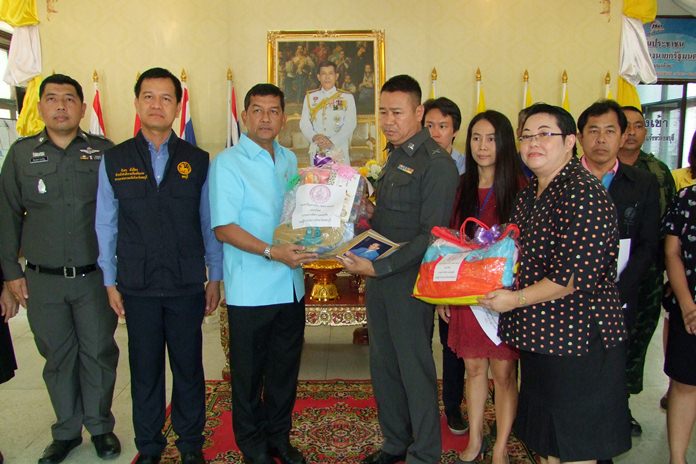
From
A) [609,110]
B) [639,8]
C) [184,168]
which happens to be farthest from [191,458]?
[639,8]

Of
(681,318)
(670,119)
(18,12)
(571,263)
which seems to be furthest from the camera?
(670,119)

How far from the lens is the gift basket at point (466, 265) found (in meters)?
1.74

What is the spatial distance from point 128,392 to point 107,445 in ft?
2.52

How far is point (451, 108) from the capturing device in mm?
3092

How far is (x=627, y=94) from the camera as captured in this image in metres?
5.17

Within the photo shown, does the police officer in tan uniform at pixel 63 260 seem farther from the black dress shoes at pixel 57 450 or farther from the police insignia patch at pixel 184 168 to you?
the police insignia patch at pixel 184 168

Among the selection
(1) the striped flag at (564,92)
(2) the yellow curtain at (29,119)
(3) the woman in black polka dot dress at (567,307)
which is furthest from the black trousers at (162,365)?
(1) the striped flag at (564,92)

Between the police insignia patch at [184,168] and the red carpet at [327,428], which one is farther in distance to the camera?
the red carpet at [327,428]

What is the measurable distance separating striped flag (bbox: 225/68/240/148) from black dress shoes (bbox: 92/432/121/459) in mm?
3189

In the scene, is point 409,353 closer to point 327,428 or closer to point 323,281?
point 327,428

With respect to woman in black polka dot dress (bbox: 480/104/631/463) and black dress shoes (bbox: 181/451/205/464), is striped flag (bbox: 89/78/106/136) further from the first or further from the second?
woman in black polka dot dress (bbox: 480/104/631/463)

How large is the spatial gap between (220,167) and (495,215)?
1.14m

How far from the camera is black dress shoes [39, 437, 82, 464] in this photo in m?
2.43

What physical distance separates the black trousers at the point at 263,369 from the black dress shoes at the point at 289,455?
0.03 meters
